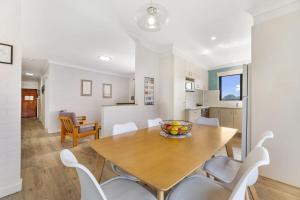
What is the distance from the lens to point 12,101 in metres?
1.57

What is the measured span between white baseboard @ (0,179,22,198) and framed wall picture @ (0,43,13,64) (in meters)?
1.40

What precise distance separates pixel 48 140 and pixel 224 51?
5257mm

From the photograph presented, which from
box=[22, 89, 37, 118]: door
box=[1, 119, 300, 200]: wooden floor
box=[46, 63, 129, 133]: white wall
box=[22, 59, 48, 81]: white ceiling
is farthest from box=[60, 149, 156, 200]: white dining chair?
box=[22, 89, 37, 118]: door

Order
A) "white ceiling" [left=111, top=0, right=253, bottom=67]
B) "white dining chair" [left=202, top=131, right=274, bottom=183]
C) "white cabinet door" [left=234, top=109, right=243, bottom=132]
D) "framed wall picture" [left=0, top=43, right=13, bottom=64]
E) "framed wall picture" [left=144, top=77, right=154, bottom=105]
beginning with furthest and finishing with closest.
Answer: "white cabinet door" [left=234, top=109, right=243, bottom=132] → "framed wall picture" [left=144, top=77, right=154, bottom=105] → "white ceiling" [left=111, top=0, right=253, bottom=67] → "framed wall picture" [left=0, top=43, right=13, bottom=64] → "white dining chair" [left=202, top=131, right=274, bottom=183]

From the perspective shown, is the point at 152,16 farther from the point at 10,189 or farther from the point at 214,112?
the point at 214,112

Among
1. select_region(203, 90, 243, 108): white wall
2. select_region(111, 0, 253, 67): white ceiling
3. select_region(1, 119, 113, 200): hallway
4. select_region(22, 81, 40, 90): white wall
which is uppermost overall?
select_region(111, 0, 253, 67): white ceiling

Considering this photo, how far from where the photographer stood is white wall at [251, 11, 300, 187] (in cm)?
168

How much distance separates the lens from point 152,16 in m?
1.43

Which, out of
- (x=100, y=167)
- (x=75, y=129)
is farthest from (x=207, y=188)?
(x=75, y=129)

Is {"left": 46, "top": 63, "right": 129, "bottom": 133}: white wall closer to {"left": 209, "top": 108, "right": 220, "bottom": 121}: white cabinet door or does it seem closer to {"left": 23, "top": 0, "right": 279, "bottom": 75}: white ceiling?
{"left": 23, "top": 0, "right": 279, "bottom": 75}: white ceiling

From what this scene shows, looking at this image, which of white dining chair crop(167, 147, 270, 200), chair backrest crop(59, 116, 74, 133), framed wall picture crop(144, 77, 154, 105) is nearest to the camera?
white dining chair crop(167, 147, 270, 200)

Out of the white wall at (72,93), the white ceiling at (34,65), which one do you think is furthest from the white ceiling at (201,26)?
the white ceiling at (34,65)

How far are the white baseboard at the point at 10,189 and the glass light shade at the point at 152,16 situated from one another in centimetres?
234

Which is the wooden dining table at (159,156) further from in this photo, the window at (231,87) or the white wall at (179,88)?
the window at (231,87)
